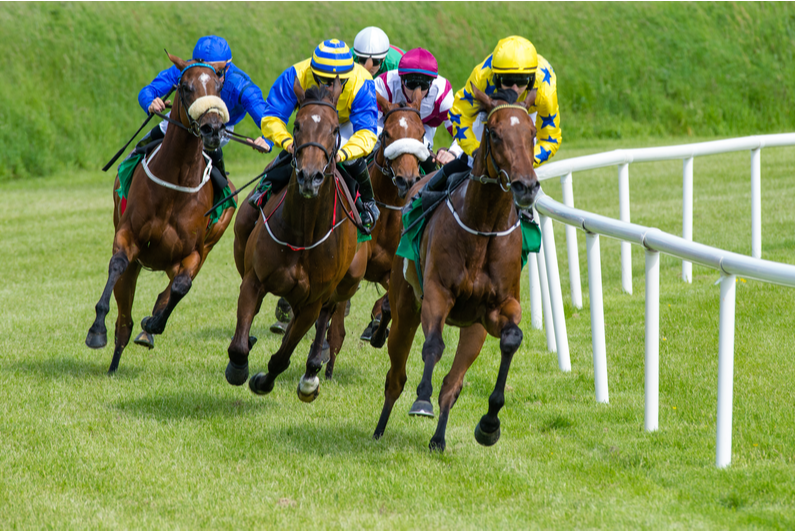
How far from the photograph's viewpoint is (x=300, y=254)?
5.70 m

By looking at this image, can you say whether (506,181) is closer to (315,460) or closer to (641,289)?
(315,460)

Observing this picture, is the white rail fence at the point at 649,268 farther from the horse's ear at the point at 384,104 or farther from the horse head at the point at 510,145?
the horse's ear at the point at 384,104

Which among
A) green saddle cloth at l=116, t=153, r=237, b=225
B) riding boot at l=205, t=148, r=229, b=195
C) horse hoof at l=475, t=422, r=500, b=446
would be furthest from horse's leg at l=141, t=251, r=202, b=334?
horse hoof at l=475, t=422, r=500, b=446

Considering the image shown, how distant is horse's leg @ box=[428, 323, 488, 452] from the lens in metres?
5.07

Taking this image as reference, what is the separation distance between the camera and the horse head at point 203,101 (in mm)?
6094

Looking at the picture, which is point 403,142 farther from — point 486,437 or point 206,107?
point 486,437

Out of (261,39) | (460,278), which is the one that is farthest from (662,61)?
(460,278)

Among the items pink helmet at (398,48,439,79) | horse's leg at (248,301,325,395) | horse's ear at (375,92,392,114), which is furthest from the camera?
pink helmet at (398,48,439,79)

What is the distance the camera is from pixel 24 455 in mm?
4926

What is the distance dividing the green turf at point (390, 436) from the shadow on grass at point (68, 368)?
0.10 feet

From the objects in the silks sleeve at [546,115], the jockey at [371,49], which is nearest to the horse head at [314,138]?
the silks sleeve at [546,115]

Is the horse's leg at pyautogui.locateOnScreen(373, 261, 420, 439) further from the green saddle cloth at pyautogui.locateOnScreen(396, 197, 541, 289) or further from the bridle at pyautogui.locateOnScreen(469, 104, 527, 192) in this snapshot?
the bridle at pyautogui.locateOnScreen(469, 104, 527, 192)

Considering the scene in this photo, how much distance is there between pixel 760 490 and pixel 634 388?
2.01 m

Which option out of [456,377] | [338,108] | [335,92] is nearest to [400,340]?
[456,377]
